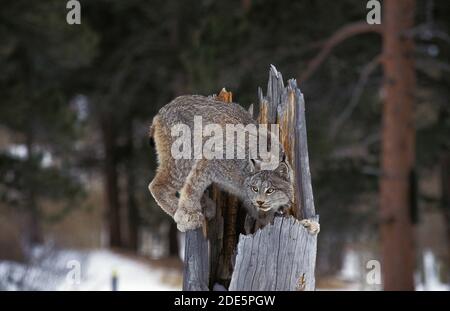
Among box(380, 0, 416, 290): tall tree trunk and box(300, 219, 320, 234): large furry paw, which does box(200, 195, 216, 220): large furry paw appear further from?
box(380, 0, 416, 290): tall tree trunk

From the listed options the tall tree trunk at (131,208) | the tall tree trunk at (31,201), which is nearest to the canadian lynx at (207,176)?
the tall tree trunk at (31,201)

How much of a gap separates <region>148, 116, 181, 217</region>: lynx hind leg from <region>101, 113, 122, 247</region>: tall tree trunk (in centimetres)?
1489

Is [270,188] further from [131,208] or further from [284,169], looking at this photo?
[131,208]

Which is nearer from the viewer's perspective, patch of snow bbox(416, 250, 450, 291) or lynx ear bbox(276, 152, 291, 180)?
lynx ear bbox(276, 152, 291, 180)

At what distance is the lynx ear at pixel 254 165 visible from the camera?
4078mm

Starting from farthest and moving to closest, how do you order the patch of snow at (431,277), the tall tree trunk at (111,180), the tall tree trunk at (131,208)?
the tall tree trunk at (131,208)
the tall tree trunk at (111,180)
the patch of snow at (431,277)

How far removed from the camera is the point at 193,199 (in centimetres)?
430

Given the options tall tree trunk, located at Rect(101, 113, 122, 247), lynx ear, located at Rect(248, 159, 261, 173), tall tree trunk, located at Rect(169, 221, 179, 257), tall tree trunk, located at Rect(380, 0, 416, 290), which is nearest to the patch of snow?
tall tree trunk, located at Rect(380, 0, 416, 290)

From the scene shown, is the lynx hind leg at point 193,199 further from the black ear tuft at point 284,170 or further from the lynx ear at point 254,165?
the black ear tuft at point 284,170

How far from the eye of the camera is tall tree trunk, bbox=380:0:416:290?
11414 millimetres

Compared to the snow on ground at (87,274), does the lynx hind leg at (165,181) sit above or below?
below

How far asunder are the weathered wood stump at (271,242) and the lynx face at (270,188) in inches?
4.4

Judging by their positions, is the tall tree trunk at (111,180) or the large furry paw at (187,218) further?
the tall tree trunk at (111,180)

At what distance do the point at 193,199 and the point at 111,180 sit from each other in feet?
53.7
